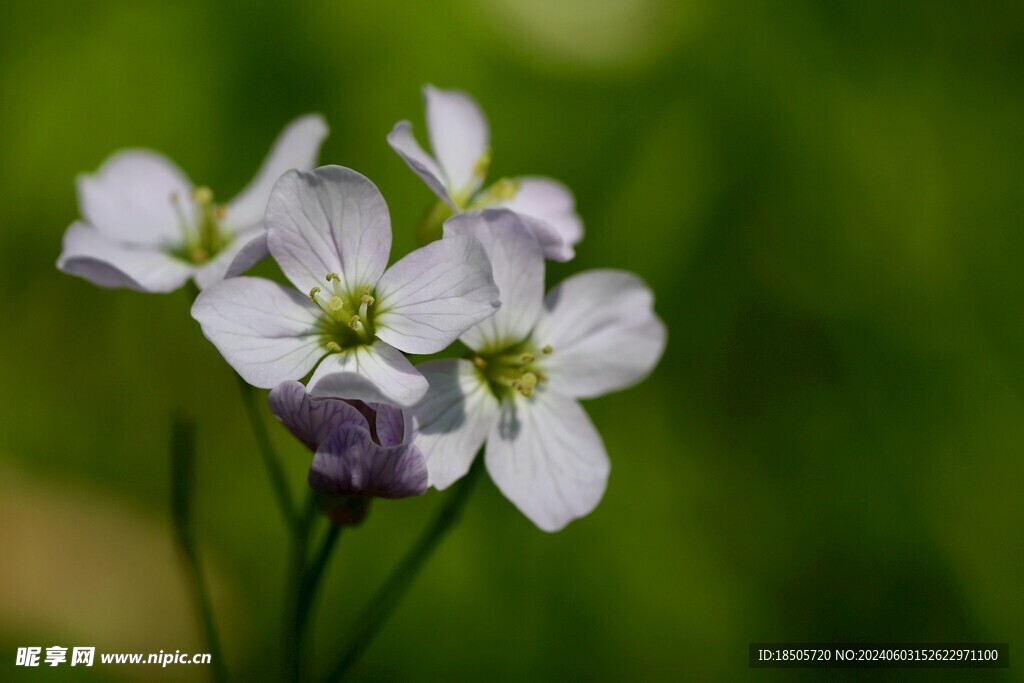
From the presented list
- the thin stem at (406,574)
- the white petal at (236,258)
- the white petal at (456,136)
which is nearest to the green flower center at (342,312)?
the white petal at (236,258)

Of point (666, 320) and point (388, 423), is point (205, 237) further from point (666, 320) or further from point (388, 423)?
point (666, 320)

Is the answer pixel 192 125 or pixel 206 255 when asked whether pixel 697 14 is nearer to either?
pixel 192 125

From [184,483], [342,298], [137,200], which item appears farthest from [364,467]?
[137,200]

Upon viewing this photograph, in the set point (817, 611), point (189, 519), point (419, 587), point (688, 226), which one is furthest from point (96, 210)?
point (817, 611)

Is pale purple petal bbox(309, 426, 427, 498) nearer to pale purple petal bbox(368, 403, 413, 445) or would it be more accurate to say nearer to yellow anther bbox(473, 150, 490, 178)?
pale purple petal bbox(368, 403, 413, 445)

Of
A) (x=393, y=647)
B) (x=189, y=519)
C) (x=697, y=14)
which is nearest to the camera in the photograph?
(x=189, y=519)

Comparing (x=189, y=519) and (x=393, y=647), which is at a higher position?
(x=189, y=519)
